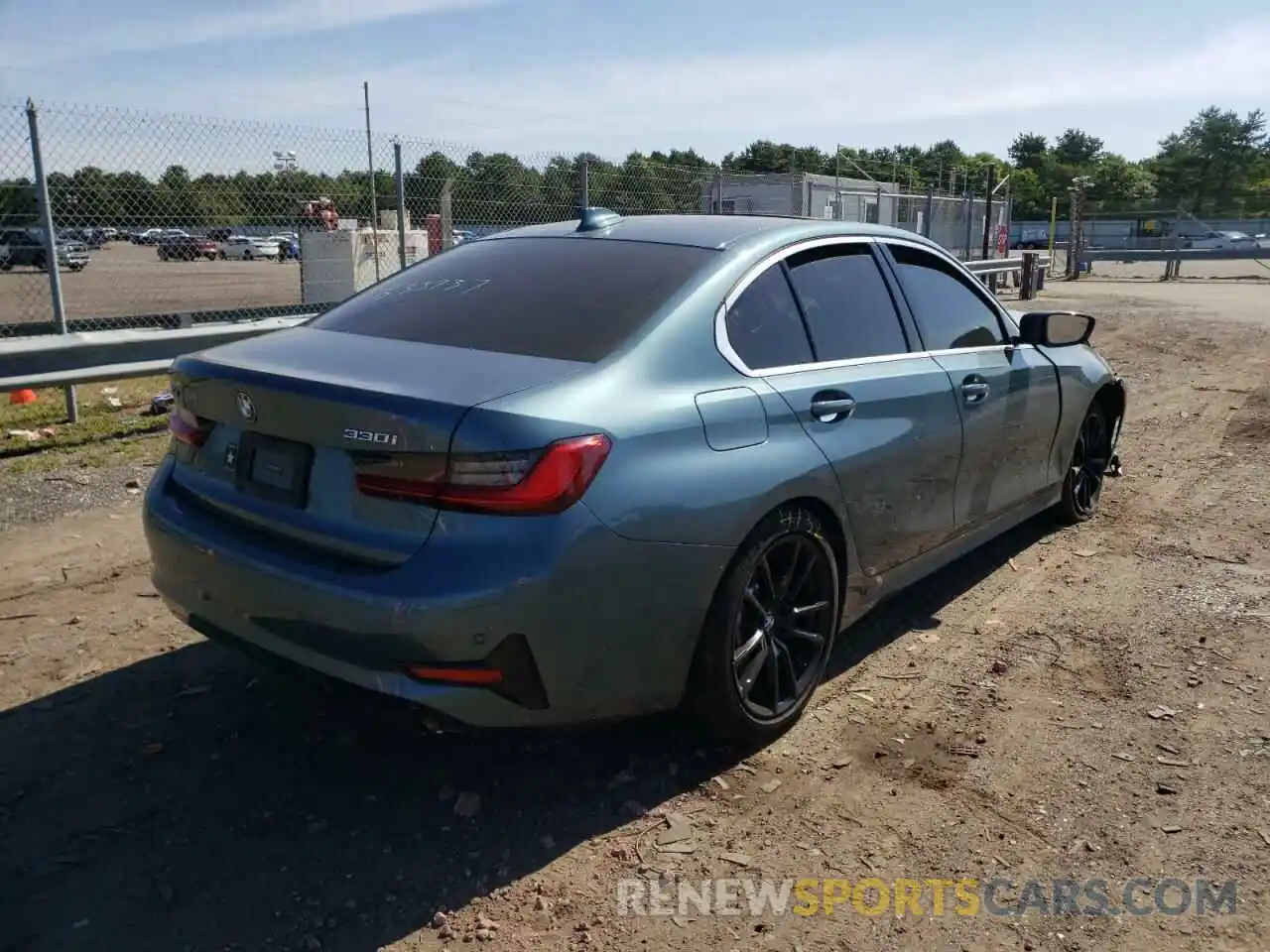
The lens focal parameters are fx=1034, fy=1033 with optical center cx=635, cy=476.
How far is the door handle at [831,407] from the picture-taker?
11.2ft

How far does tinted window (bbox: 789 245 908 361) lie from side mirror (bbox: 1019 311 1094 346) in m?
1.00

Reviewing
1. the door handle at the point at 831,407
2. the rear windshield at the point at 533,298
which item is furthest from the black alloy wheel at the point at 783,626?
the rear windshield at the point at 533,298

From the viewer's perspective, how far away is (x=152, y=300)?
1088cm

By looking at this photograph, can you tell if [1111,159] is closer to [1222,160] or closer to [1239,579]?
[1222,160]

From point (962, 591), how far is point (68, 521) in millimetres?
4693

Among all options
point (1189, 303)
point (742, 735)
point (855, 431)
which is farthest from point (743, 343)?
point (1189, 303)

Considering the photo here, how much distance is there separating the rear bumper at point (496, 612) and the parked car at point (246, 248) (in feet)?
26.5

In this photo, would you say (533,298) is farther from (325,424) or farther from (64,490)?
(64,490)

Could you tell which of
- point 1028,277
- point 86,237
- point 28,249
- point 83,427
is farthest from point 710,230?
point 1028,277

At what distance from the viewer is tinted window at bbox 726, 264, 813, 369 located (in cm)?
333

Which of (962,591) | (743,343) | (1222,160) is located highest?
(1222,160)

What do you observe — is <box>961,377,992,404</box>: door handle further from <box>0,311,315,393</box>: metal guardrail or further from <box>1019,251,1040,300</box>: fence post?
<box>1019,251,1040,300</box>: fence post

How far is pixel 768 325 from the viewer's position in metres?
3.46
